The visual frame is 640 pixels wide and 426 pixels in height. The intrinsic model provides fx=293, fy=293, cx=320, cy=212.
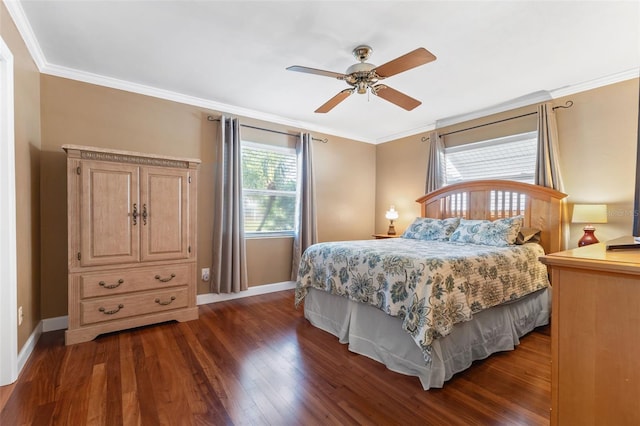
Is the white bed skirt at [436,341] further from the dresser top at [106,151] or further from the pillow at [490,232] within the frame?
the dresser top at [106,151]

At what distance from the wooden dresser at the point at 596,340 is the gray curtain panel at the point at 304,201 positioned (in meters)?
3.34

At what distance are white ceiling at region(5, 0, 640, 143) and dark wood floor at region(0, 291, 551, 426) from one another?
2.51 metres

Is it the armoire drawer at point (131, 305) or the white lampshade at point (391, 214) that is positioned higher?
the white lampshade at point (391, 214)

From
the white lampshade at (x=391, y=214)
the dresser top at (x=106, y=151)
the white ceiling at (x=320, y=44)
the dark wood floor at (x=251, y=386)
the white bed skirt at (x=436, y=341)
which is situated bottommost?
the dark wood floor at (x=251, y=386)

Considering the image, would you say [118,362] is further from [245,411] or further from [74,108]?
[74,108]

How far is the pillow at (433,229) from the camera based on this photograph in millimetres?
3561

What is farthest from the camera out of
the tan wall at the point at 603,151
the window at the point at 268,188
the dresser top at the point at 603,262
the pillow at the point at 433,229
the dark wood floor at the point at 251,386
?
the window at the point at 268,188

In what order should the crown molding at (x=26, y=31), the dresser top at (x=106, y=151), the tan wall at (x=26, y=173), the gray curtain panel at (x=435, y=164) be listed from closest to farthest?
the crown molding at (x=26, y=31) < the tan wall at (x=26, y=173) < the dresser top at (x=106, y=151) < the gray curtain panel at (x=435, y=164)

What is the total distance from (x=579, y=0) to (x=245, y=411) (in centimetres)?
328

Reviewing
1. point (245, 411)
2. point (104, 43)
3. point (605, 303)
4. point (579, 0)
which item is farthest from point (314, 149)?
point (605, 303)

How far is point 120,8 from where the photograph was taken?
6.64ft

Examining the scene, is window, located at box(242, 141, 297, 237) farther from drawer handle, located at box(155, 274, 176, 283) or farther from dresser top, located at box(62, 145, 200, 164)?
drawer handle, located at box(155, 274, 176, 283)

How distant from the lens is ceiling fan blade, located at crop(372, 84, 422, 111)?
2.55 meters

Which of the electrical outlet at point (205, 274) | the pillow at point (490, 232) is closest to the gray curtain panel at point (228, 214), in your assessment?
the electrical outlet at point (205, 274)
